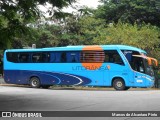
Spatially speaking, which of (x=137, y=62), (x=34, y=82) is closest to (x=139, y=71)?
(x=137, y=62)

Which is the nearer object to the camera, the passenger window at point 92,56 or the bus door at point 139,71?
the bus door at point 139,71

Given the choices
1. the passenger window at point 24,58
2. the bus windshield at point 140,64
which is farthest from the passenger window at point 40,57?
the bus windshield at point 140,64

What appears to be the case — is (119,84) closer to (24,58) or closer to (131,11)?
(24,58)

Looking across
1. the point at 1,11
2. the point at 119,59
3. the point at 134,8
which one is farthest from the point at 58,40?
the point at 1,11

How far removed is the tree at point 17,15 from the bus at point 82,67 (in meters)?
14.0

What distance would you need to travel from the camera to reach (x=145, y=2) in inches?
1940

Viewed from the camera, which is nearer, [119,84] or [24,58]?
[119,84]

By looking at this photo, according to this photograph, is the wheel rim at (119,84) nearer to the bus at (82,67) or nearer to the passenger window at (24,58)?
the bus at (82,67)

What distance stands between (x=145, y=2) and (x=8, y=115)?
39046 mm

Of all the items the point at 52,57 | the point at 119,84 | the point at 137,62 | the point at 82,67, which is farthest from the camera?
the point at 52,57

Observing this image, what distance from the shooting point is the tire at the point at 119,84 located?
1166 inches

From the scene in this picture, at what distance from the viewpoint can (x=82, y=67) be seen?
101 feet

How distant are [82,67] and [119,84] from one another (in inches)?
121

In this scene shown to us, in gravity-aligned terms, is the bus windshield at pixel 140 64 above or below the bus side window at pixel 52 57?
below
